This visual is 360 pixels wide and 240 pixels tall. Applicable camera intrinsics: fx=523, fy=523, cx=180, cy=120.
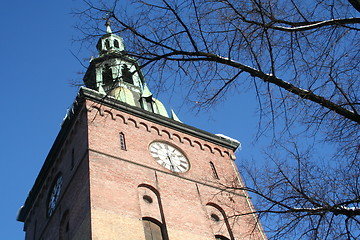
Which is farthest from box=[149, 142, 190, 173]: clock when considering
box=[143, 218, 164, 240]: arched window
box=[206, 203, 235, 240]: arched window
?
box=[143, 218, 164, 240]: arched window

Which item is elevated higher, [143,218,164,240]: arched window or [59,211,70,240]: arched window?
[59,211,70,240]: arched window

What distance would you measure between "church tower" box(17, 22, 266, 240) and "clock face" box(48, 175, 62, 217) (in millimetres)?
102

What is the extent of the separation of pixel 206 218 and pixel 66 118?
907cm

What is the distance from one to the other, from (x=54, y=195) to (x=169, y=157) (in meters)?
5.32

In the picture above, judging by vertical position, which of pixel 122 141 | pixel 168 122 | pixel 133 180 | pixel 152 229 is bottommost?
pixel 152 229

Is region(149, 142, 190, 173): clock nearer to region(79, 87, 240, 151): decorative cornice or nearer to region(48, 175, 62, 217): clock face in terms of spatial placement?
region(79, 87, 240, 151): decorative cornice

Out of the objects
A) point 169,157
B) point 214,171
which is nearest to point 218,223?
point 214,171

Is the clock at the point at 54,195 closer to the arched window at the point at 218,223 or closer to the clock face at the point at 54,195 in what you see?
the clock face at the point at 54,195

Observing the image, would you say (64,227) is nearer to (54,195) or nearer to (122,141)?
(54,195)

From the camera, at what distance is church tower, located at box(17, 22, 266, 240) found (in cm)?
1777

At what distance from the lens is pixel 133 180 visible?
Answer: 19531 millimetres

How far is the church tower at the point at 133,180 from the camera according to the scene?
17766mm

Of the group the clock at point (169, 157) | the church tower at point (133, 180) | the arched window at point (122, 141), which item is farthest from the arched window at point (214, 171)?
the arched window at point (122, 141)

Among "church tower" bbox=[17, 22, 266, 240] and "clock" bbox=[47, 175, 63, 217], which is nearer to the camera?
"church tower" bbox=[17, 22, 266, 240]
